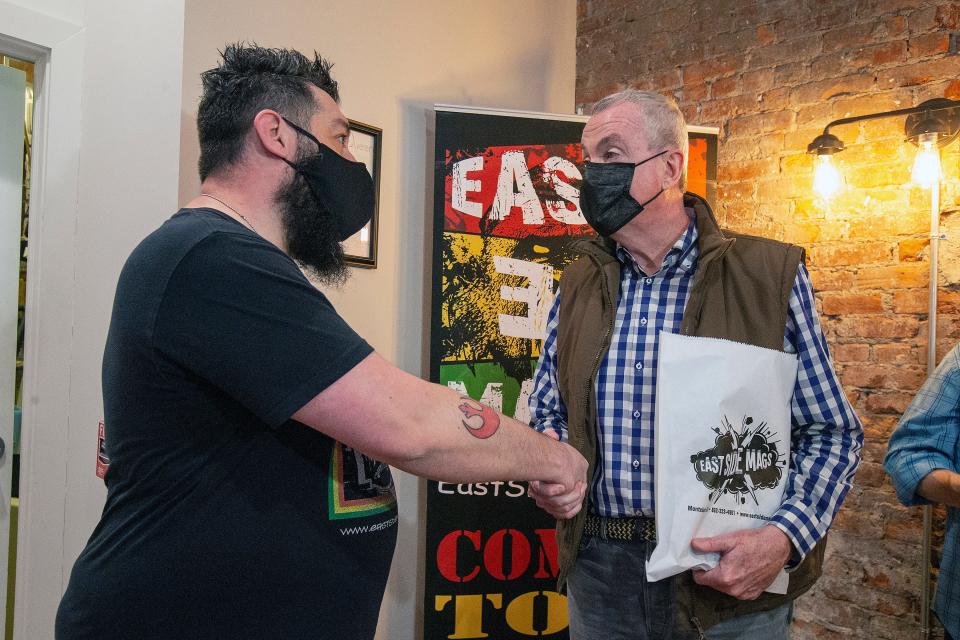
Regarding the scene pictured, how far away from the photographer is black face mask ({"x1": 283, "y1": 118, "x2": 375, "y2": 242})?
1.31 m

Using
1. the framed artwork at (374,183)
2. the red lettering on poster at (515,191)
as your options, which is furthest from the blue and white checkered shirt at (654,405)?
the framed artwork at (374,183)

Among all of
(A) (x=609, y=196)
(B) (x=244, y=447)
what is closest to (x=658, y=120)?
(A) (x=609, y=196)

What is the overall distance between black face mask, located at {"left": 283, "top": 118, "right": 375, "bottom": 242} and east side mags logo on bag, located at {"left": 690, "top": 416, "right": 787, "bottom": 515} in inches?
32.7

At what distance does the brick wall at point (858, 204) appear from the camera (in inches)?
98.0

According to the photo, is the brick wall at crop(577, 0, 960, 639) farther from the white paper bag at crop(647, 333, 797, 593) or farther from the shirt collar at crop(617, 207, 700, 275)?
the white paper bag at crop(647, 333, 797, 593)

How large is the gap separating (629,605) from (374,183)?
5.80ft

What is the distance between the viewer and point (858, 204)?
8.67 feet

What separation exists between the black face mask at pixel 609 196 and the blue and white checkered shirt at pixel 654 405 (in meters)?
0.08

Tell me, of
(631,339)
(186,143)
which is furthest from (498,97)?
(631,339)

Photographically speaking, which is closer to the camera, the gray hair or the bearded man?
the bearded man

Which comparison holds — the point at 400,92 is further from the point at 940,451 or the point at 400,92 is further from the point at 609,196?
the point at 940,451

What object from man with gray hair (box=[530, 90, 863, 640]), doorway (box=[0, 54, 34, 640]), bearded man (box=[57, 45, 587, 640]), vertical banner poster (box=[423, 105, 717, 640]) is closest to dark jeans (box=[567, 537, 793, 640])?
man with gray hair (box=[530, 90, 863, 640])

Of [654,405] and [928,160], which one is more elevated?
[928,160]

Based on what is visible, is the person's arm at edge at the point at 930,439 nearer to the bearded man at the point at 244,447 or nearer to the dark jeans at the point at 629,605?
the dark jeans at the point at 629,605
